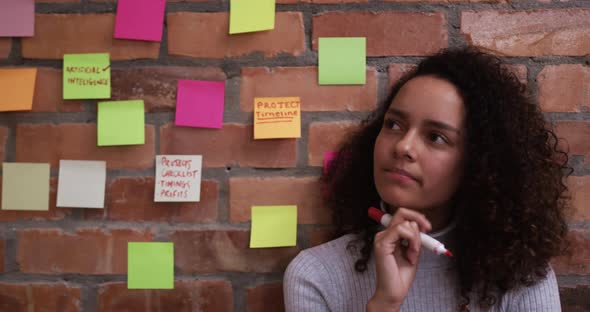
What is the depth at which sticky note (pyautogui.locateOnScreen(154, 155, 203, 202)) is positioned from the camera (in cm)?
99

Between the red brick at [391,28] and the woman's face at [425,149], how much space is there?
0.51ft

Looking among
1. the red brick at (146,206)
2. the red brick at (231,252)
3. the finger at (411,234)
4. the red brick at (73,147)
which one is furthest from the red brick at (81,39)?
the finger at (411,234)

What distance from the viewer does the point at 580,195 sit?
0.99 metres

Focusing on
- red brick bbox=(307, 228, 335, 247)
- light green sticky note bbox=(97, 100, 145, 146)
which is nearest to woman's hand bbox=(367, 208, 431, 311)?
red brick bbox=(307, 228, 335, 247)

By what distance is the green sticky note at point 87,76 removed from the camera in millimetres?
981

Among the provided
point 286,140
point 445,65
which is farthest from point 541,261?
point 286,140

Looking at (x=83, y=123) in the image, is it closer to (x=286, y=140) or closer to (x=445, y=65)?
(x=286, y=140)

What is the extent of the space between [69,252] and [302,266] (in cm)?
49

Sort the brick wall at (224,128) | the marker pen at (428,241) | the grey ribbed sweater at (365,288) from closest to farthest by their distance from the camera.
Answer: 1. the marker pen at (428,241)
2. the grey ribbed sweater at (365,288)
3. the brick wall at (224,128)

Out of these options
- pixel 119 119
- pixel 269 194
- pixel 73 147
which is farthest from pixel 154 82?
pixel 269 194

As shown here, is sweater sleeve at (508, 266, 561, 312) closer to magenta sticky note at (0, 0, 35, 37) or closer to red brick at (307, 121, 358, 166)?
red brick at (307, 121, 358, 166)

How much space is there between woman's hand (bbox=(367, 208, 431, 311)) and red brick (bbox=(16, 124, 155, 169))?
1.63 ft

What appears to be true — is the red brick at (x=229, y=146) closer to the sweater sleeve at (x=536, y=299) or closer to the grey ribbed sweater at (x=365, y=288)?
the grey ribbed sweater at (x=365, y=288)

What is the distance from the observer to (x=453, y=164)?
0.82 m
